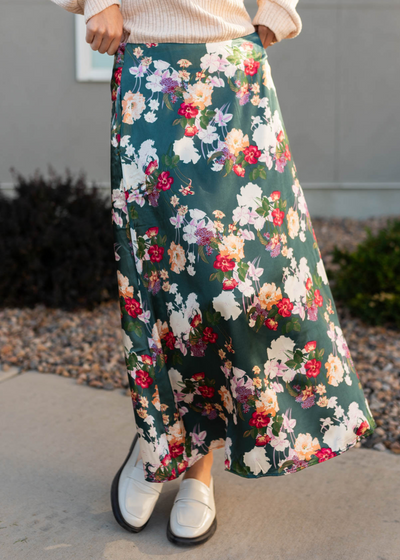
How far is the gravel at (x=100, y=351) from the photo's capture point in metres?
2.30

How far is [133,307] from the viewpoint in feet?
4.49

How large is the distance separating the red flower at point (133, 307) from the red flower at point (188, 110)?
49cm

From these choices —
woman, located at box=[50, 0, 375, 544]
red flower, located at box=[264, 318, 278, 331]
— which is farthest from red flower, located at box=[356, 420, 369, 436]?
red flower, located at box=[264, 318, 278, 331]

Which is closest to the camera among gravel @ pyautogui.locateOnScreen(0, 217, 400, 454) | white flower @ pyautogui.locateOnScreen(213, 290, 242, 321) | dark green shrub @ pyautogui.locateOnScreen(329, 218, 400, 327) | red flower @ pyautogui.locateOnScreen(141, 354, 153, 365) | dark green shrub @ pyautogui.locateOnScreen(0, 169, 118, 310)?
white flower @ pyautogui.locateOnScreen(213, 290, 242, 321)

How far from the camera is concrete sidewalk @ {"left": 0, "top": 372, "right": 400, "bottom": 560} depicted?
1.44 metres

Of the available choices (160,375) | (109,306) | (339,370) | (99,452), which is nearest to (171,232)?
(160,375)

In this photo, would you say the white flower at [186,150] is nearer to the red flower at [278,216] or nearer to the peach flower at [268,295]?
the red flower at [278,216]

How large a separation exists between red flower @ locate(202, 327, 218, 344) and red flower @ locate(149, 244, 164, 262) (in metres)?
0.22

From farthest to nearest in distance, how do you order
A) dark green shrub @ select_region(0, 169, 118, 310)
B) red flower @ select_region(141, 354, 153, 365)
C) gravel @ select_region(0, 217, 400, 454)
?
1. dark green shrub @ select_region(0, 169, 118, 310)
2. gravel @ select_region(0, 217, 400, 454)
3. red flower @ select_region(141, 354, 153, 365)

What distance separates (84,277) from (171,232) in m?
2.16

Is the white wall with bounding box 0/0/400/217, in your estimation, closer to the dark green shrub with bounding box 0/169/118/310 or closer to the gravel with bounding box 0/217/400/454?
the dark green shrub with bounding box 0/169/118/310

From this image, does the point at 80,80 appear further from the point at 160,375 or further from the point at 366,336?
the point at 160,375

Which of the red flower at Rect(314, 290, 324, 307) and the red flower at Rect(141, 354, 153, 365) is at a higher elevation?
the red flower at Rect(314, 290, 324, 307)

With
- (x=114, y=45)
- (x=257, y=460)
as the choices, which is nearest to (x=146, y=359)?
(x=257, y=460)
